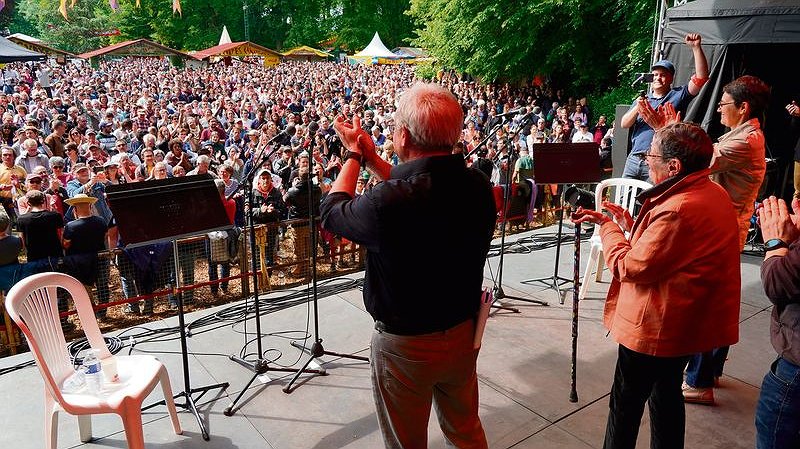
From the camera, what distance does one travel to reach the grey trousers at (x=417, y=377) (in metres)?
2.16

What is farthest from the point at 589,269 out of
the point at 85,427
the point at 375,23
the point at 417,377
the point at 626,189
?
the point at 375,23

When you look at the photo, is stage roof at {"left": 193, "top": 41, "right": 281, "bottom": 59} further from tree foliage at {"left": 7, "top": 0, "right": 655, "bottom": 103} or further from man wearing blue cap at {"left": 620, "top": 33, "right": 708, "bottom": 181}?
man wearing blue cap at {"left": 620, "top": 33, "right": 708, "bottom": 181}

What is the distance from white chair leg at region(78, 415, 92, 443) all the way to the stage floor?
1.9 inches

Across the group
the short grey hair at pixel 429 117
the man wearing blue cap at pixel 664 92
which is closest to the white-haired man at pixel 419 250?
the short grey hair at pixel 429 117

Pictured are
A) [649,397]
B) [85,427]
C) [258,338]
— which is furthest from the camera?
[258,338]

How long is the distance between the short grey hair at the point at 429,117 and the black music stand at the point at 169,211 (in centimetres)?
179

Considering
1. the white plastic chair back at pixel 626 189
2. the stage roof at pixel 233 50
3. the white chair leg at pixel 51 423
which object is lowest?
the white chair leg at pixel 51 423

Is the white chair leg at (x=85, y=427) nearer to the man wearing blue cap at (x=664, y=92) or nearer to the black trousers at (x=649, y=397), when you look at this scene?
the black trousers at (x=649, y=397)

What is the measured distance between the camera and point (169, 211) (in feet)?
10.8

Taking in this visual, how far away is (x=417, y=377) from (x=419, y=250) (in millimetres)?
511

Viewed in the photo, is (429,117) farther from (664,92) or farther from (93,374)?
(664,92)

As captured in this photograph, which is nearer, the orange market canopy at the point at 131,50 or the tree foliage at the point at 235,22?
the orange market canopy at the point at 131,50

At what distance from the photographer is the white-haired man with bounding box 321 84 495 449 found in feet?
6.52

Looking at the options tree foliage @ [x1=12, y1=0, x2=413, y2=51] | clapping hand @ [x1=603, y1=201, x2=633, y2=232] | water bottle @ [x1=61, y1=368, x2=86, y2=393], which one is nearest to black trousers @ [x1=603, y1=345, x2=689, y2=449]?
clapping hand @ [x1=603, y1=201, x2=633, y2=232]
